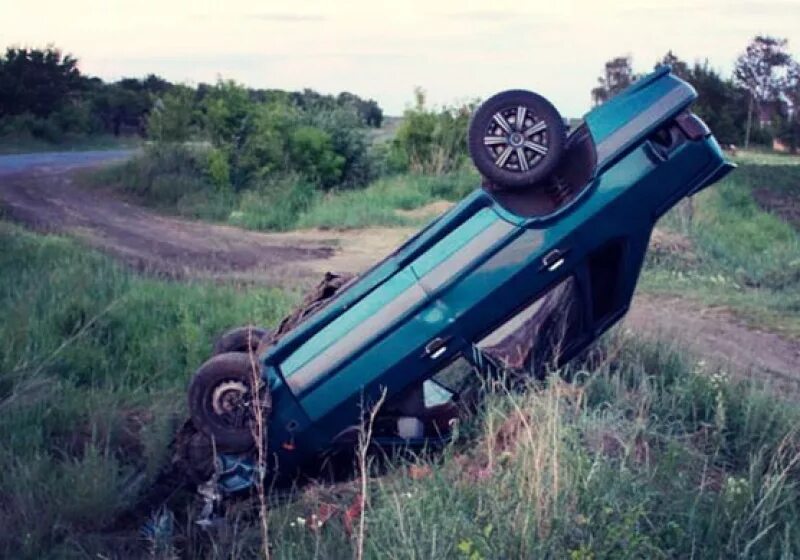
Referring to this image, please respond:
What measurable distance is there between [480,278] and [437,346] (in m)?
0.34

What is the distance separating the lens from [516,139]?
5.00 m

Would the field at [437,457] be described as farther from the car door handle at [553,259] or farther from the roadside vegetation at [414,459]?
the car door handle at [553,259]

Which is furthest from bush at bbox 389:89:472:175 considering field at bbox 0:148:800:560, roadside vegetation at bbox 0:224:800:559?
roadside vegetation at bbox 0:224:800:559

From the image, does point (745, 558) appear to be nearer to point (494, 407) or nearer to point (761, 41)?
point (494, 407)

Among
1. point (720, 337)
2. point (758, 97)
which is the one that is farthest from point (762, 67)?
point (720, 337)

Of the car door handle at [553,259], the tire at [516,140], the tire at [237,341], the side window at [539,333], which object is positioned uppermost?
the tire at [516,140]

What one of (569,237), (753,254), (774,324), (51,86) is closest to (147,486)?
(569,237)

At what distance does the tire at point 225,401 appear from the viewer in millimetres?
5316

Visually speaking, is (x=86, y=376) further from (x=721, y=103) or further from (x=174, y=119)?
(x=721, y=103)

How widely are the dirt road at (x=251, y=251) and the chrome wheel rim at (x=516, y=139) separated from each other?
2.57 m

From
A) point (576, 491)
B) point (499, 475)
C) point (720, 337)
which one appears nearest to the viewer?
point (576, 491)

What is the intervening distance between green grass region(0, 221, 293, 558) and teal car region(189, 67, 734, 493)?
674mm

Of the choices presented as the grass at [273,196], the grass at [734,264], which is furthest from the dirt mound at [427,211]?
the grass at [734,264]

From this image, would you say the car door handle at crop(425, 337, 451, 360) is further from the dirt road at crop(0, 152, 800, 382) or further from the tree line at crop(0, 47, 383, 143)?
the tree line at crop(0, 47, 383, 143)
